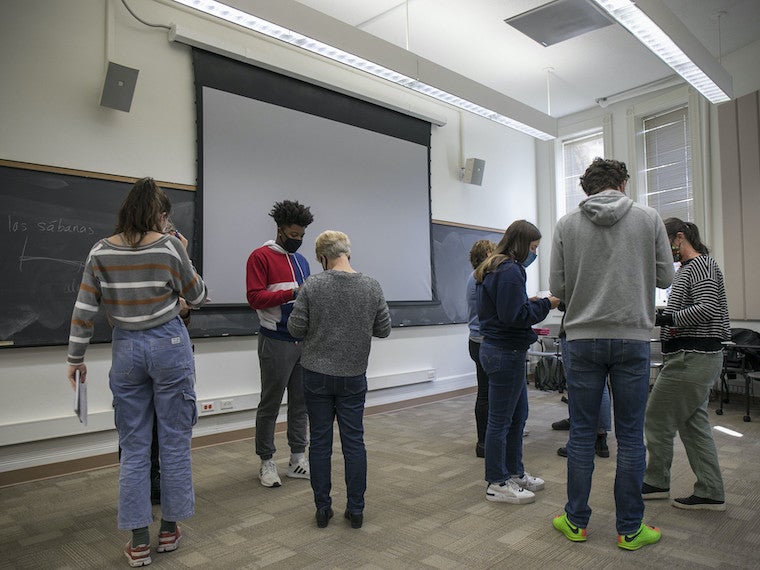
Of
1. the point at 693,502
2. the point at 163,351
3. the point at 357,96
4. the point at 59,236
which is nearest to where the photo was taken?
the point at 163,351

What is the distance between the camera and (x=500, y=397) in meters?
2.47

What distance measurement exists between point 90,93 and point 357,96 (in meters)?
2.23

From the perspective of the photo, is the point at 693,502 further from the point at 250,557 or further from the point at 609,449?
the point at 250,557

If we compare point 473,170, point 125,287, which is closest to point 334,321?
point 125,287

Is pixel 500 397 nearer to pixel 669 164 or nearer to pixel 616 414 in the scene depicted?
pixel 616 414

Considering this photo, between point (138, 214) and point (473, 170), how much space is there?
4.54 meters

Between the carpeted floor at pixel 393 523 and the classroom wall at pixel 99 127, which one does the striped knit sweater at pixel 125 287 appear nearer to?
the carpeted floor at pixel 393 523

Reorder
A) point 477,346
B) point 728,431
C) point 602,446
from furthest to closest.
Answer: point 728,431
point 477,346
point 602,446

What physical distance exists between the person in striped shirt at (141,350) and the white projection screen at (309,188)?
189 centimetres

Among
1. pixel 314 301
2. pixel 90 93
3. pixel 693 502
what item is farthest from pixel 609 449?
pixel 90 93

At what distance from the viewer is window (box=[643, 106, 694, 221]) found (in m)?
5.89

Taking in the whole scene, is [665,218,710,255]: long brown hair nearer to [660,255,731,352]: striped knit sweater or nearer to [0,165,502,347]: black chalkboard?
[660,255,731,352]: striped knit sweater

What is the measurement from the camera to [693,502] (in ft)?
8.00

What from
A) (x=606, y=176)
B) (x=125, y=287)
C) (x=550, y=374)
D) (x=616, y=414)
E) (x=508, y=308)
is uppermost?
(x=606, y=176)
